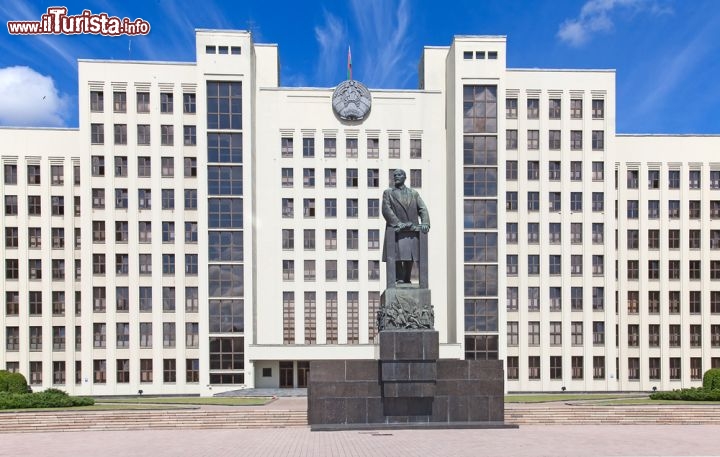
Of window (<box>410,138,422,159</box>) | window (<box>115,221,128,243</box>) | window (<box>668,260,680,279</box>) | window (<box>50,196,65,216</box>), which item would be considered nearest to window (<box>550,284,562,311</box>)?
window (<box>668,260,680,279</box>)

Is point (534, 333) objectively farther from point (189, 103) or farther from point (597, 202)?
point (189, 103)

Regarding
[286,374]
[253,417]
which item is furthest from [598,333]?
[253,417]

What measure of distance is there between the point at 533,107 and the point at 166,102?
3226cm

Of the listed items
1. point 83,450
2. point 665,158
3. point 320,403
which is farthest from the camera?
point 665,158

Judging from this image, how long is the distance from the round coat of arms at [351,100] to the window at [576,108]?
59.1ft

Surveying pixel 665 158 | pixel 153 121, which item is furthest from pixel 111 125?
pixel 665 158

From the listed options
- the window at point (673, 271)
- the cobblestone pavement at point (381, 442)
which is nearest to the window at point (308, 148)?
the window at point (673, 271)

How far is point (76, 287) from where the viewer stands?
194ft

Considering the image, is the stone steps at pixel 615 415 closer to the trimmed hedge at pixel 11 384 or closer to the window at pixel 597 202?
the window at pixel 597 202

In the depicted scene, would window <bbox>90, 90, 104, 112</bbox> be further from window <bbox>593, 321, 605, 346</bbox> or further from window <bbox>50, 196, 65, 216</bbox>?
window <bbox>593, 321, 605, 346</bbox>

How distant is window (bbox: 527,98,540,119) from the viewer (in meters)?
60.5

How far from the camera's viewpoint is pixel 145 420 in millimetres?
29359

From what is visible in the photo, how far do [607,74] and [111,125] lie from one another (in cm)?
4373

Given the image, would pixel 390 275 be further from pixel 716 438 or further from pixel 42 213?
pixel 42 213
